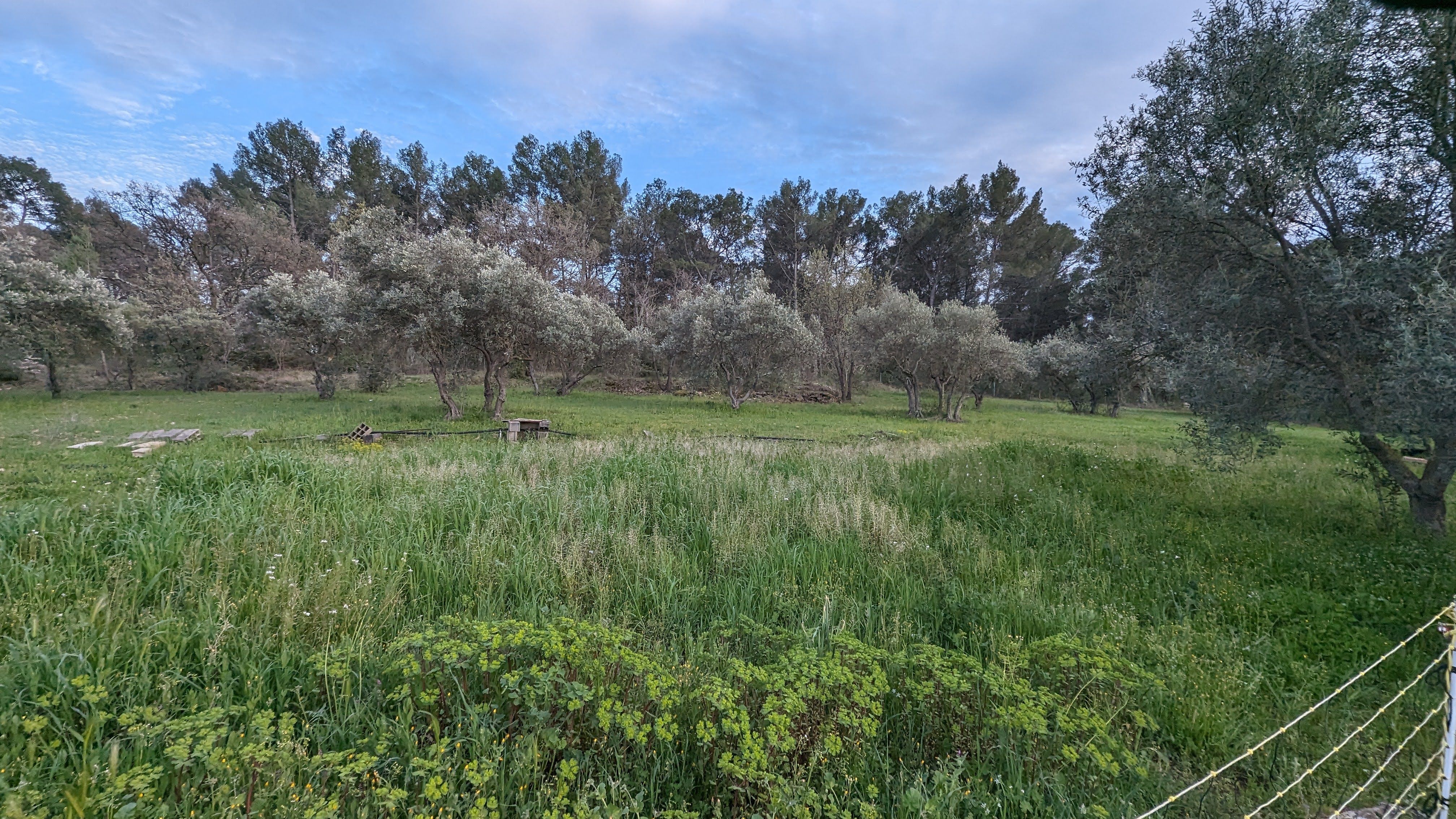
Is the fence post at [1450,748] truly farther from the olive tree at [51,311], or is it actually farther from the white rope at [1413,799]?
the olive tree at [51,311]

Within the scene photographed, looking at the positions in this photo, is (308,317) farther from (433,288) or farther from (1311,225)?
(1311,225)

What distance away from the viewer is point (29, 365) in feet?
78.4

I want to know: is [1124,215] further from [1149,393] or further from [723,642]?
[1149,393]

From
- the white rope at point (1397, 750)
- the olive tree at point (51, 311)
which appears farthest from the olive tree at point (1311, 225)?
the olive tree at point (51, 311)

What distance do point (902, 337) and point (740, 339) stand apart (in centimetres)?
818

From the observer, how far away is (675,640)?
4.06 meters

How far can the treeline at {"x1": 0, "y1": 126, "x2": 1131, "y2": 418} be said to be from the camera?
17.9m

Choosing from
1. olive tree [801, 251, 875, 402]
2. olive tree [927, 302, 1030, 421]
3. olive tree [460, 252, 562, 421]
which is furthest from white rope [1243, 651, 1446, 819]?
olive tree [801, 251, 875, 402]

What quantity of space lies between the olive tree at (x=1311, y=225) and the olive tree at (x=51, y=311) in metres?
33.6

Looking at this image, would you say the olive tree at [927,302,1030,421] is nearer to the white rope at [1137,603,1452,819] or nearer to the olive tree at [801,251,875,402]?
the olive tree at [801,251,875,402]

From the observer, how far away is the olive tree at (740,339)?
2538cm

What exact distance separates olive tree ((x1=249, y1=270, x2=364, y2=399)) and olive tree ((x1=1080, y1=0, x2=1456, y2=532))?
24090 mm

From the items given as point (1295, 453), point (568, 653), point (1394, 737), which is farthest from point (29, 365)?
point (1295, 453)

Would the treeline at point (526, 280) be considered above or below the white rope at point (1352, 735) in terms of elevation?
above
